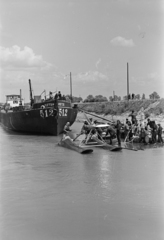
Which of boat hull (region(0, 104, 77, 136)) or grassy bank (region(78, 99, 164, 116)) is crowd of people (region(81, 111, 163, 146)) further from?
grassy bank (region(78, 99, 164, 116))

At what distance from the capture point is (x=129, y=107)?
142ft

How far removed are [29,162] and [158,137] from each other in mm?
7076

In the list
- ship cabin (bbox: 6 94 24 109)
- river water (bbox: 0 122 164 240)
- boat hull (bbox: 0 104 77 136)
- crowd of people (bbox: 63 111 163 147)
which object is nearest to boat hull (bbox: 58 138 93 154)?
crowd of people (bbox: 63 111 163 147)

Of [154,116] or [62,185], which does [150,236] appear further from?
[154,116]

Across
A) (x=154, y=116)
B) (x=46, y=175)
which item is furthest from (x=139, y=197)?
(x=154, y=116)

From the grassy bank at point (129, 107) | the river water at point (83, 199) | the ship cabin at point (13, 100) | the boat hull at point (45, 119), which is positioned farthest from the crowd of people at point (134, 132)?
the ship cabin at point (13, 100)

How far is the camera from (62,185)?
8.81 meters

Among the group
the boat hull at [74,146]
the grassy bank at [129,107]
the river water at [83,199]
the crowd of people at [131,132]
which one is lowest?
the river water at [83,199]

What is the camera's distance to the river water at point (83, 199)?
575 cm

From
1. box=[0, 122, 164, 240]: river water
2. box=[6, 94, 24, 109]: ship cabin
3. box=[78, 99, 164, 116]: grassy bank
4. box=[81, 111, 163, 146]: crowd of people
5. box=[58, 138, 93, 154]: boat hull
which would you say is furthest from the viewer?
box=[6, 94, 24, 109]: ship cabin

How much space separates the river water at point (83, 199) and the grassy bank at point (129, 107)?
76.8 ft

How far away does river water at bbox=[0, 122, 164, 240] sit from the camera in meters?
5.75

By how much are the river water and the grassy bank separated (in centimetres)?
2340

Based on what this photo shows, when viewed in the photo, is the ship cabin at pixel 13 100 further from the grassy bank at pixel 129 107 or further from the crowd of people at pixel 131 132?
the crowd of people at pixel 131 132
